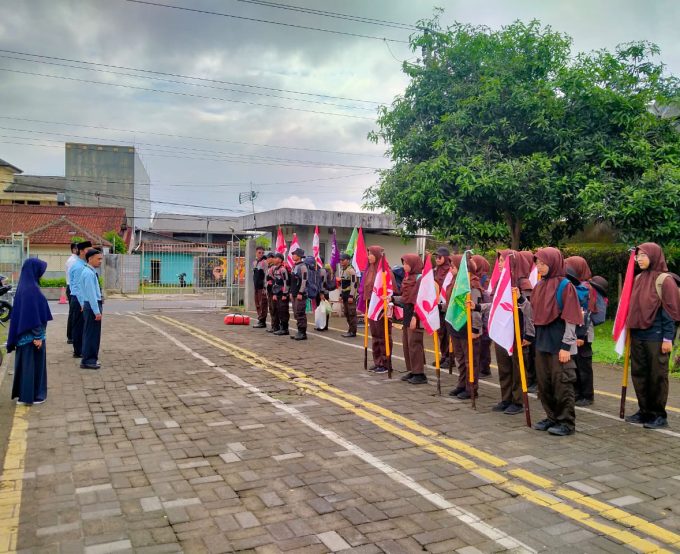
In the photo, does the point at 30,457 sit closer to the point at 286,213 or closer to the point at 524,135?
the point at 524,135

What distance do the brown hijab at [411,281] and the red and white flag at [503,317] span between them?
173cm

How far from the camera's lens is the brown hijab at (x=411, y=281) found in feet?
29.3

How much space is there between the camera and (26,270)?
23.7 ft

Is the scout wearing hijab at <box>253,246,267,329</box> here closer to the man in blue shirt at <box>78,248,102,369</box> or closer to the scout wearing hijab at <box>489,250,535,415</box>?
the man in blue shirt at <box>78,248,102,369</box>

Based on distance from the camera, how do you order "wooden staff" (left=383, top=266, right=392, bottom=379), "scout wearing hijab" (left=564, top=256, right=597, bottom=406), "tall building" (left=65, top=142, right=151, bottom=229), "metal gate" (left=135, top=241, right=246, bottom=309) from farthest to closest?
"tall building" (left=65, top=142, right=151, bottom=229) < "metal gate" (left=135, top=241, right=246, bottom=309) < "wooden staff" (left=383, top=266, right=392, bottom=379) < "scout wearing hijab" (left=564, top=256, right=597, bottom=406)

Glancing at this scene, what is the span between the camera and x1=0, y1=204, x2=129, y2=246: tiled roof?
124 ft

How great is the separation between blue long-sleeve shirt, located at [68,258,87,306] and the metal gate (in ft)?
36.1

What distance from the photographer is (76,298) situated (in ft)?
34.1

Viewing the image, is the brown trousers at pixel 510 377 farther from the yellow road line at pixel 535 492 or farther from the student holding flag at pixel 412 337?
the student holding flag at pixel 412 337

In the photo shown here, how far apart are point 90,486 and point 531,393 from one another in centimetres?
600

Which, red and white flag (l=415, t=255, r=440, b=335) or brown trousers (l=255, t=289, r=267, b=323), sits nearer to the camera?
red and white flag (l=415, t=255, r=440, b=335)

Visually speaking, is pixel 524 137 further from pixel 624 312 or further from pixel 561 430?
pixel 561 430

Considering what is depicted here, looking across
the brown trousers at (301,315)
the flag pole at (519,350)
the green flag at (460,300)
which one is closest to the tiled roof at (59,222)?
the brown trousers at (301,315)

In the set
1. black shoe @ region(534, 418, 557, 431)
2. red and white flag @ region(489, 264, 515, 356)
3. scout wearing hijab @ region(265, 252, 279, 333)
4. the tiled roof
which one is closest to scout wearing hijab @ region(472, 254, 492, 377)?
red and white flag @ region(489, 264, 515, 356)
